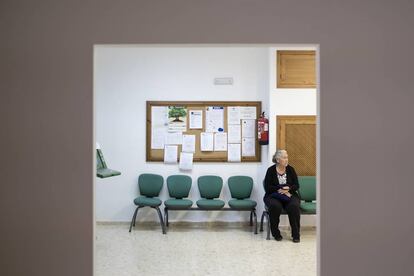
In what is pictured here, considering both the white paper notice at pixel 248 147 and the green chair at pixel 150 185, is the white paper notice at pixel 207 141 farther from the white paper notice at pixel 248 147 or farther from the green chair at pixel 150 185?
A: the green chair at pixel 150 185

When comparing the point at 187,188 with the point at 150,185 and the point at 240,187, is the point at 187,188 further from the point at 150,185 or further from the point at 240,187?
the point at 240,187

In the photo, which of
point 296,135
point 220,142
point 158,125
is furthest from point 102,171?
point 296,135

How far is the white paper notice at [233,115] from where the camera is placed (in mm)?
6793

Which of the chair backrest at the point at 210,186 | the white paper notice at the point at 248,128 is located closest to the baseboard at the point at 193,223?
the chair backrest at the point at 210,186

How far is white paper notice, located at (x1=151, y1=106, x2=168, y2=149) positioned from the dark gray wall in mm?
3681

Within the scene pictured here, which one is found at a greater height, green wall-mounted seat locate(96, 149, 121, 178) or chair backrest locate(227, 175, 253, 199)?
green wall-mounted seat locate(96, 149, 121, 178)

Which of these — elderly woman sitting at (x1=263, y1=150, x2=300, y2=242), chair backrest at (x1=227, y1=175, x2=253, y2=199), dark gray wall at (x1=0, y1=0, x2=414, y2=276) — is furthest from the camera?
chair backrest at (x1=227, y1=175, x2=253, y2=199)

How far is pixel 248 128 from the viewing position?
6805 mm

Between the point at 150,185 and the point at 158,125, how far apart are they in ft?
3.29

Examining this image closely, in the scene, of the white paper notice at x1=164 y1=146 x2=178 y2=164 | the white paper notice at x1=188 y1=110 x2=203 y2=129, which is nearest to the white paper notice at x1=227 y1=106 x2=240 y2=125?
the white paper notice at x1=188 y1=110 x2=203 y2=129

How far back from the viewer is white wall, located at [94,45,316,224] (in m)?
6.83

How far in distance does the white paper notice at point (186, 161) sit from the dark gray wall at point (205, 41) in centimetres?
370

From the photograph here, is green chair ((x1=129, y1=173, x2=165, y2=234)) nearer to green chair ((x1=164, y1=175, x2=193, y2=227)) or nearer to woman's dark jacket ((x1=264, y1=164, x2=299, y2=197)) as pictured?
green chair ((x1=164, y1=175, x2=193, y2=227))
